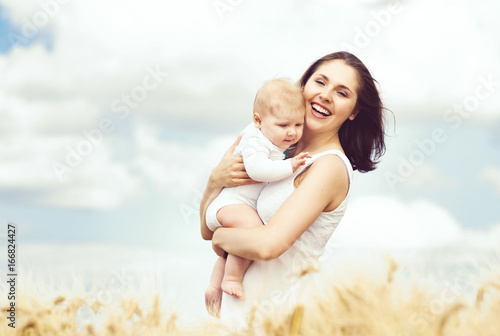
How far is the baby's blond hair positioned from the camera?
3.83 meters

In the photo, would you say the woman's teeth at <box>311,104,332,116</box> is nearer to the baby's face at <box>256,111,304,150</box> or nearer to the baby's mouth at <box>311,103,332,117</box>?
the baby's mouth at <box>311,103,332,117</box>

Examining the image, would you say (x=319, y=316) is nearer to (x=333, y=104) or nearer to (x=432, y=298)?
(x=432, y=298)

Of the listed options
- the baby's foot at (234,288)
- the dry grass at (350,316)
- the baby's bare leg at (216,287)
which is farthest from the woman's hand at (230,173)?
the dry grass at (350,316)

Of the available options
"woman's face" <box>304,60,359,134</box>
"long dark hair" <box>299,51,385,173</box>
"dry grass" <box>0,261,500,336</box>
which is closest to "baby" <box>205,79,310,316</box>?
"woman's face" <box>304,60,359,134</box>

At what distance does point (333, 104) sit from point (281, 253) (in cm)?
116

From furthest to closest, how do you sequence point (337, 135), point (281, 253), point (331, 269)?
1. point (337, 135)
2. point (281, 253)
3. point (331, 269)

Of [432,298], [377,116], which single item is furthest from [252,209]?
[432,298]

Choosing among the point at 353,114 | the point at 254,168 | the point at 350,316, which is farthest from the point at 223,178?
the point at 350,316

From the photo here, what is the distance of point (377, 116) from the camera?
14.3 feet

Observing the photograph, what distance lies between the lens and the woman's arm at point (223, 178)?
3977 millimetres

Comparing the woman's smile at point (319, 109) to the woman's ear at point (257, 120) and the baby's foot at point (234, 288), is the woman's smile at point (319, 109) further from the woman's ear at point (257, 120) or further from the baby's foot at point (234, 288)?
the baby's foot at point (234, 288)

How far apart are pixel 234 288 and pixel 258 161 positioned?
2.72ft

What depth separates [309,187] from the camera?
3547 mm

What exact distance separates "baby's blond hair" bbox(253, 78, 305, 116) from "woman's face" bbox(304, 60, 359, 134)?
0.39ft
